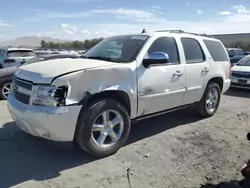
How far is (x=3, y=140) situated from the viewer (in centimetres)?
471

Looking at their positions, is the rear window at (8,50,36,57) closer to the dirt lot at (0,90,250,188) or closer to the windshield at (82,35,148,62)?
the dirt lot at (0,90,250,188)

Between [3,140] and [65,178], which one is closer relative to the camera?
[65,178]

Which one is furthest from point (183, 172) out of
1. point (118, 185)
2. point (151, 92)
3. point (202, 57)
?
point (202, 57)

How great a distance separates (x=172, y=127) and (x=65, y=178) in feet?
9.02

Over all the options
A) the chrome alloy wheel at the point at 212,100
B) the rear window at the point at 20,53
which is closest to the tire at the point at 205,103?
the chrome alloy wheel at the point at 212,100

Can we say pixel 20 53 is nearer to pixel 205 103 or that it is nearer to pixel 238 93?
pixel 238 93

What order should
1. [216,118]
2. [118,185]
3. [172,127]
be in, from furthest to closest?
[216,118]
[172,127]
[118,185]

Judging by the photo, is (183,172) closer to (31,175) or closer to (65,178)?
(65,178)

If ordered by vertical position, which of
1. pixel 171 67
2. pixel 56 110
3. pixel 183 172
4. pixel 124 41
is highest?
pixel 124 41

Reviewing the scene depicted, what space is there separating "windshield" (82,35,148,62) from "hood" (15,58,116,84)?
1.51ft

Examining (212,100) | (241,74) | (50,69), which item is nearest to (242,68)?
(241,74)

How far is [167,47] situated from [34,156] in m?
2.94

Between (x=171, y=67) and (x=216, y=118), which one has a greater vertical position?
(x=171, y=67)

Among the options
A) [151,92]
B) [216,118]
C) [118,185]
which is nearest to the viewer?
[118,185]
